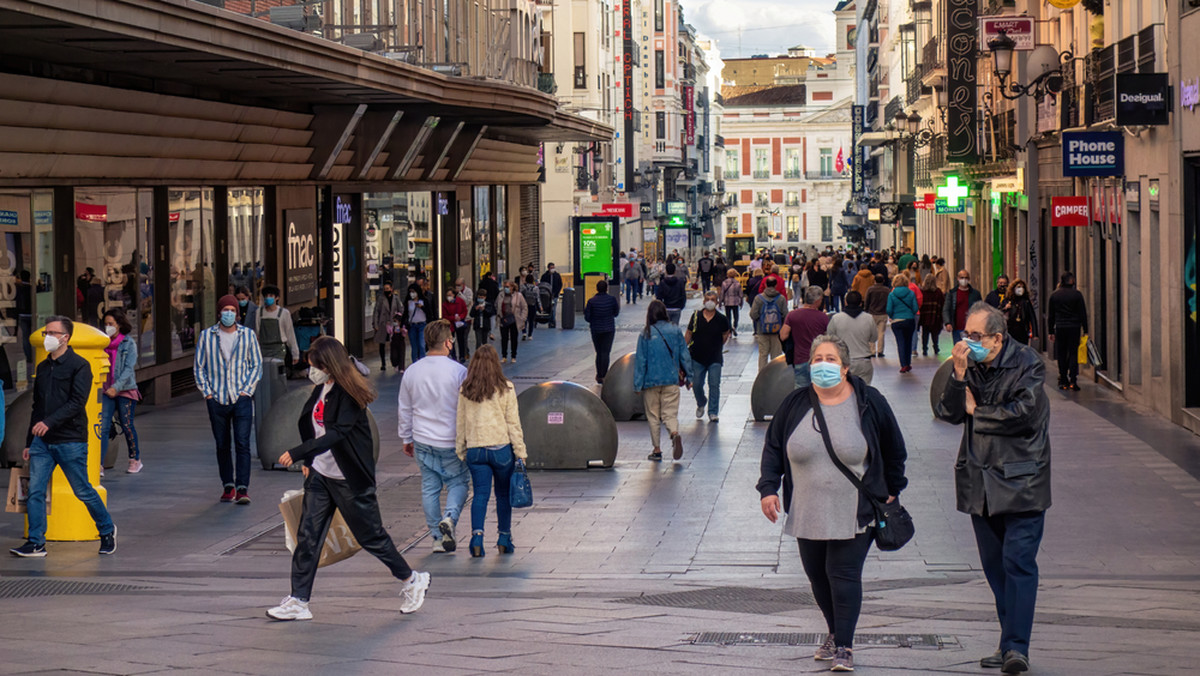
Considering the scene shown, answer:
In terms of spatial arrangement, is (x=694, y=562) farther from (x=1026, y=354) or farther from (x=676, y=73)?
(x=676, y=73)

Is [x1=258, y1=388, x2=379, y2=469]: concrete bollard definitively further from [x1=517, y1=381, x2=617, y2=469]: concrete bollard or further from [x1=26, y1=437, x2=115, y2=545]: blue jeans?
[x1=26, y1=437, x2=115, y2=545]: blue jeans

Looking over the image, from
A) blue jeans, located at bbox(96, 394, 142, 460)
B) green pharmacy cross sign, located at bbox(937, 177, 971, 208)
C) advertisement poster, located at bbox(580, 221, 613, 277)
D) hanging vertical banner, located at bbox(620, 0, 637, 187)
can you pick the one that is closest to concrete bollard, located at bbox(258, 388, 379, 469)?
blue jeans, located at bbox(96, 394, 142, 460)

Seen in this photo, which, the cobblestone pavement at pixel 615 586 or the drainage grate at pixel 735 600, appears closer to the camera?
the cobblestone pavement at pixel 615 586

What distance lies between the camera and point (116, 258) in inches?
869

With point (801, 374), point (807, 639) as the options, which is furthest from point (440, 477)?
point (801, 374)

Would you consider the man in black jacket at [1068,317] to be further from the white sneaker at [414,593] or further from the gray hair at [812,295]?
the white sneaker at [414,593]

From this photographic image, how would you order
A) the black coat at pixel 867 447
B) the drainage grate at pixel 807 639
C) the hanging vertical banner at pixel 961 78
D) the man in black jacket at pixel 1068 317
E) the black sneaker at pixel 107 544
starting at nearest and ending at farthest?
the black coat at pixel 867 447
the drainage grate at pixel 807 639
the black sneaker at pixel 107 544
the man in black jacket at pixel 1068 317
the hanging vertical banner at pixel 961 78

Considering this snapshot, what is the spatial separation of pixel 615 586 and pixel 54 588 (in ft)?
11.1

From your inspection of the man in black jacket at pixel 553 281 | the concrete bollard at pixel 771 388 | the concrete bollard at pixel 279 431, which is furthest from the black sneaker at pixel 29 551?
the man in black jacket at pixel 553 281

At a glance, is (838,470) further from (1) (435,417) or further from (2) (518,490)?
(1) (435,417)

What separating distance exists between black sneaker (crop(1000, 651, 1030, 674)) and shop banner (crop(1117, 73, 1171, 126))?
13539mm

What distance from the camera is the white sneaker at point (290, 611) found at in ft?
30.4

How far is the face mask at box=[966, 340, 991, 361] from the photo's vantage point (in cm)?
785

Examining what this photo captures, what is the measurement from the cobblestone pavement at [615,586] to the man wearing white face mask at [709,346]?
312 cm
